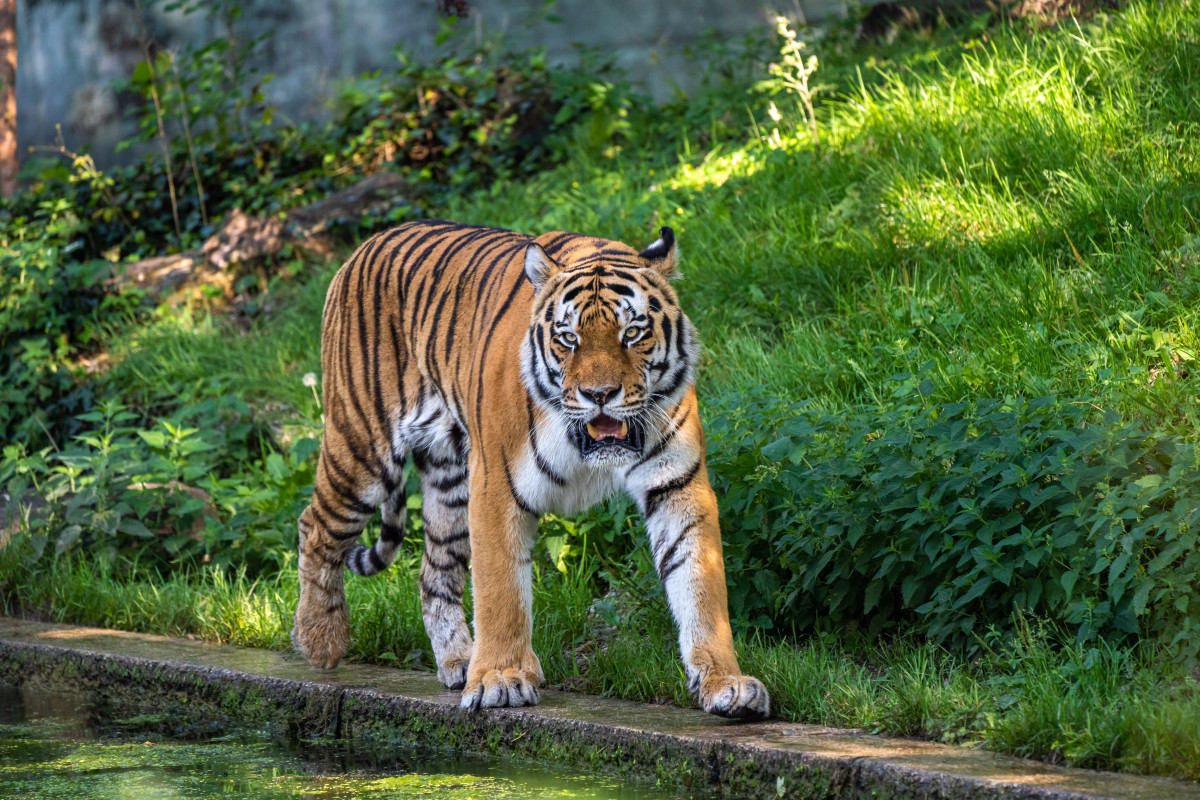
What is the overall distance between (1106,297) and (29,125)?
11705 millimetres

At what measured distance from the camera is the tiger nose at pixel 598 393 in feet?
9.97

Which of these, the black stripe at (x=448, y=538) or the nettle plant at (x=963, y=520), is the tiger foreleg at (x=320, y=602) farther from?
the nettle plant at (x=963, y=520)

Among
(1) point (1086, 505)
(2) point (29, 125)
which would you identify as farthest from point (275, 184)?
(1) point (1086, 505)

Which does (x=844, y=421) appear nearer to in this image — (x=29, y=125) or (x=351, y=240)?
(x=351, y=240)

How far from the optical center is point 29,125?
1248 centimetres

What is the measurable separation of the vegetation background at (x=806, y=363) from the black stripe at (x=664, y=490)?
0.48 metres

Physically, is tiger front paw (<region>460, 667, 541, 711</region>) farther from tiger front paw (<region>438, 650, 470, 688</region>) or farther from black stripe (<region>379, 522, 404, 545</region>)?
black stripe (<region>379, 522, 404, 545</region>)

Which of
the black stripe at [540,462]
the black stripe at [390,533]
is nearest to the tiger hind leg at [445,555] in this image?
the black stripe at [390,533]

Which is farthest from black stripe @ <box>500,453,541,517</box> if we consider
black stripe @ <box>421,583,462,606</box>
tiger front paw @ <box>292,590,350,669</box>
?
tiger front paw @ <box>292,590,350,669</box>

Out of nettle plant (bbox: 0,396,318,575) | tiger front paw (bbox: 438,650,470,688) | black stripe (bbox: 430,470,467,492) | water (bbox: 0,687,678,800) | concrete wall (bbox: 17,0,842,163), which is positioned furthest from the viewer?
concrete wall (bbox: 17,0,842,163)

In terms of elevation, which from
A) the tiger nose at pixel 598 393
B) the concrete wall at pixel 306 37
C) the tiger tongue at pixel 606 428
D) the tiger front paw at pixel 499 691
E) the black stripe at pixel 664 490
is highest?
the concrete wall at pixel 306 37

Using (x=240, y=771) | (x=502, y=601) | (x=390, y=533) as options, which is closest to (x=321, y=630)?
(x=390, y=533)

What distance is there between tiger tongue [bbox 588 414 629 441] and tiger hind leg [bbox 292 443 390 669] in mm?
1230

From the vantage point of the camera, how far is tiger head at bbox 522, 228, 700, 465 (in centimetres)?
308
